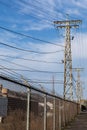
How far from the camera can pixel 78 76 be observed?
99562 mm

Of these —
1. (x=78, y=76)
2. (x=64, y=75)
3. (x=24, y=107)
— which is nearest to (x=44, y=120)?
(x=24, y=107)

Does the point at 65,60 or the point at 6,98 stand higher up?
the point at 65,60

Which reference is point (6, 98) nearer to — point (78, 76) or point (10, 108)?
point (10, 108)

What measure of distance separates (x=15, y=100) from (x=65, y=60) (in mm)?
37508

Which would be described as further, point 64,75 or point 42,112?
point 64,75

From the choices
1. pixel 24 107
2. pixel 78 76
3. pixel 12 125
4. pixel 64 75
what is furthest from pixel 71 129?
pixel 78 76

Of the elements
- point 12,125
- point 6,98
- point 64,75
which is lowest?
point 12,125

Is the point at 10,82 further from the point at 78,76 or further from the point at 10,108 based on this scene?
the point at 78,76

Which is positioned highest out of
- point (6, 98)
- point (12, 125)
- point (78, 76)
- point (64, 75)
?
point (78, 76)

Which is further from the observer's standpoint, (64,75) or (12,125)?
(64,75)

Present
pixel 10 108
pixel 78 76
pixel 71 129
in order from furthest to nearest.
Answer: pixel 78 76
pixel 71 129
pixel 10 108

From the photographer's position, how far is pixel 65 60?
4653cm

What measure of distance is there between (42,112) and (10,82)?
17.6ft

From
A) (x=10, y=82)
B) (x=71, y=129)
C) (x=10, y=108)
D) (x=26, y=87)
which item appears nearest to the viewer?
(x=10, y=82)
